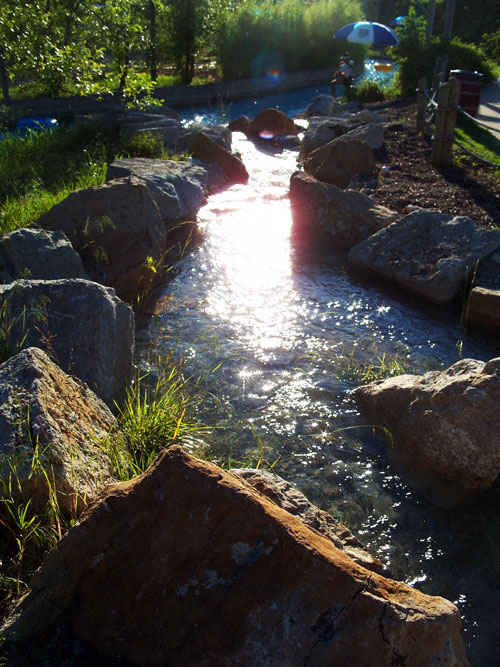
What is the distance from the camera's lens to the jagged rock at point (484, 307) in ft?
19.0

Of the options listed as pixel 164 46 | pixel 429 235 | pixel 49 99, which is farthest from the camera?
pixel 164 46

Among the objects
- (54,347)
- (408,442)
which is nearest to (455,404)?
(408,442)

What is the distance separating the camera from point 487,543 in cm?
337

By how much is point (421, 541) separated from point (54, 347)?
289 centimetres

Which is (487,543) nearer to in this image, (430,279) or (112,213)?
(430,279)

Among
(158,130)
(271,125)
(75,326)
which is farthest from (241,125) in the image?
(75,326)

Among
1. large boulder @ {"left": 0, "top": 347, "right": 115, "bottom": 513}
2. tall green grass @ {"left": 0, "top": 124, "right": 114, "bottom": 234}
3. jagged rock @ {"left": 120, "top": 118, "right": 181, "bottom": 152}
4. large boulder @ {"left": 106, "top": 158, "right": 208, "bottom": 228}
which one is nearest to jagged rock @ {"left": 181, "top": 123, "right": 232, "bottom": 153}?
jagged rock @ {"left": 120, "top": 118, "right": 181, "bottom": 152}

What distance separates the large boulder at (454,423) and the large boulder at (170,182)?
539cm

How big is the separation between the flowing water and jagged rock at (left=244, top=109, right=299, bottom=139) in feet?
25.4

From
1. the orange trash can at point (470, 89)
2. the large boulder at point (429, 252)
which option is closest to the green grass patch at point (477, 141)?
the orange trash can at point (470, 89)

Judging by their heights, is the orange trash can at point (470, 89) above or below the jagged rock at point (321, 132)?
above

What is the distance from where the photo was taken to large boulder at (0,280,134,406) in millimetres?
4121

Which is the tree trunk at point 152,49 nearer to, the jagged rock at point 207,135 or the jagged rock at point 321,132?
the jagged rock at point 207,135

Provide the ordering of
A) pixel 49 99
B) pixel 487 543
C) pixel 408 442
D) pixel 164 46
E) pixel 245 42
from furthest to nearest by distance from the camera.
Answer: pixel 245 42
pixel 164 46
pixel 49 99
pixel 408 442
pixel 487 543
